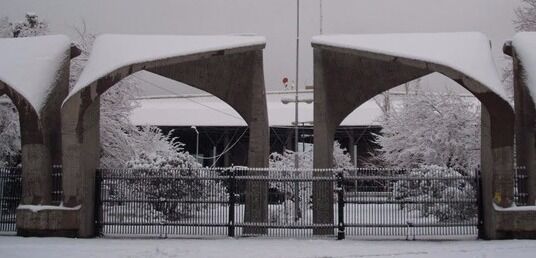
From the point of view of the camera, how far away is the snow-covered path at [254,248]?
1320 centimetres

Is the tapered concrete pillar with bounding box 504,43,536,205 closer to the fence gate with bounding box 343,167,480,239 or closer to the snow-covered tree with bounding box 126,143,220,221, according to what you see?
the fence gate with bounding box 343,167,480,239

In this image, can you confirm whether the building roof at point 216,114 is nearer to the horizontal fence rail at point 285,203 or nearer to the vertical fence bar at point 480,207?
the horizontal fence rail at point 285,203

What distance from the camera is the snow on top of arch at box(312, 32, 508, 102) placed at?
15195 millimetres

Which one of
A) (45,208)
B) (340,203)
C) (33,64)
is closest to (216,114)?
(33,64)

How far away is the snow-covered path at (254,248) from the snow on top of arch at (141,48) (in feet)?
13.0

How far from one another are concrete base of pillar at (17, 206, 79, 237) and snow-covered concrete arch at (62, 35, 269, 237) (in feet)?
0.74

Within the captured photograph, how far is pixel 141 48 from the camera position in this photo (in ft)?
53.6

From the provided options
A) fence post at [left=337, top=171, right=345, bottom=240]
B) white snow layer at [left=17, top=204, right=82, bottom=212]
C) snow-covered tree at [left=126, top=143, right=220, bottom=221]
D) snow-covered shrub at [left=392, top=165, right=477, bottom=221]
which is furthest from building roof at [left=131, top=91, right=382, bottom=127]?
fence post at [left=337, top=171, right=345, bottom=240]

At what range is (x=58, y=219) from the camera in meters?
15.7

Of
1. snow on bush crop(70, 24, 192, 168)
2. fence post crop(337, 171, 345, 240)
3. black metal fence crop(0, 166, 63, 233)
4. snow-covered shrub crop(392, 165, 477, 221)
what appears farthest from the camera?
snow on bush crop(70, 24, 192, 168)

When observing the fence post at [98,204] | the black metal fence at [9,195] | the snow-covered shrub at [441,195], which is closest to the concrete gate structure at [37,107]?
the black metal fence at [9,195]

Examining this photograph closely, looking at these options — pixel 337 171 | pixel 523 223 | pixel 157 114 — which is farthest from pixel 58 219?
pixel 157 114

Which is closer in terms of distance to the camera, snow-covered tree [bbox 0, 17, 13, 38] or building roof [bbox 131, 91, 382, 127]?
snow-covered tree [bbox 0, 17, 13, 38]

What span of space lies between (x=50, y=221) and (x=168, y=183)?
13.9 ft
